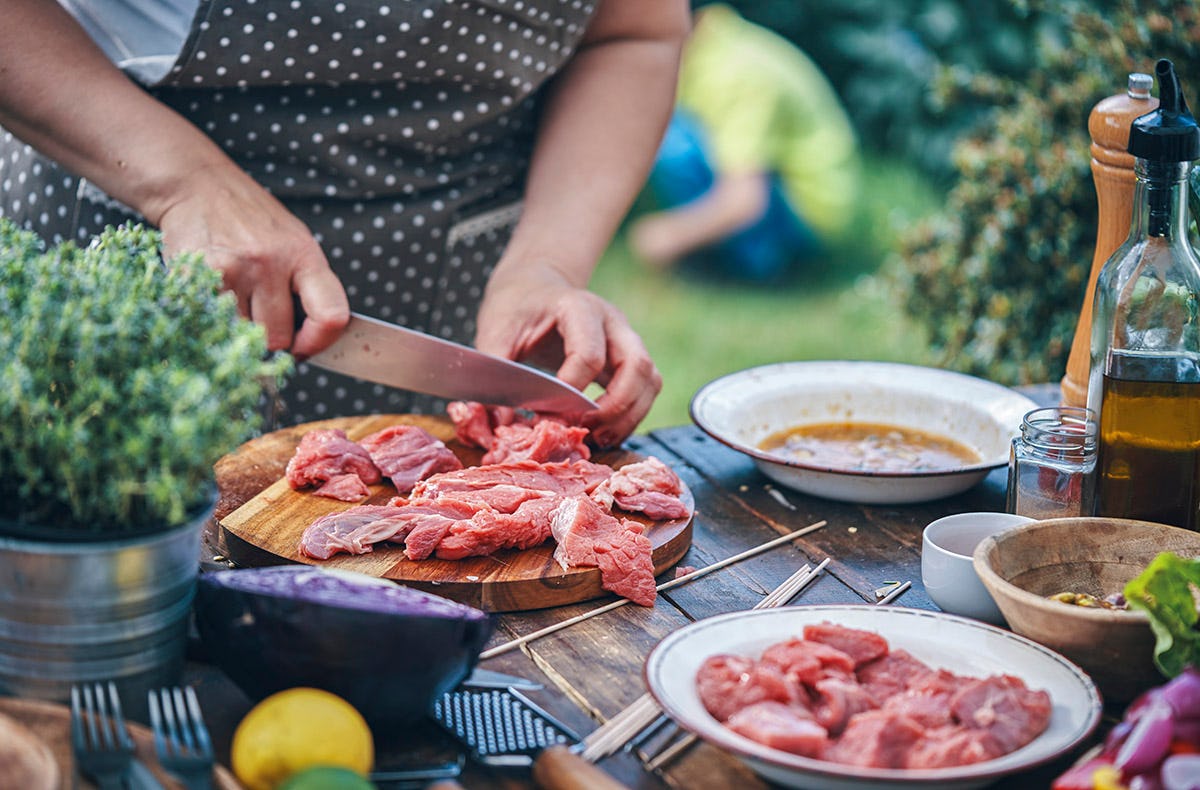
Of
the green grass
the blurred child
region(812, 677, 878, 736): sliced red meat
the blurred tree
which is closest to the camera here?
region(812, 677, 878, 736): sliced red meat

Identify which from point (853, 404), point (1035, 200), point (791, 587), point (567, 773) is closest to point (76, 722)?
point (567, 773)

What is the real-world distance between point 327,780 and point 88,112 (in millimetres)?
1649

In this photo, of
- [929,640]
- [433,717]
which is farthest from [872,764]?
[433,717]

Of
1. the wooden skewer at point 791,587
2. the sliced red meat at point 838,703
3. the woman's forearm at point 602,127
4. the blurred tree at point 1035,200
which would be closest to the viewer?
the sliced red meat at point 838,703

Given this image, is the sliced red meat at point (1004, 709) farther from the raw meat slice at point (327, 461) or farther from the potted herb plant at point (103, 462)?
the raw meat slice at point (327, 461)

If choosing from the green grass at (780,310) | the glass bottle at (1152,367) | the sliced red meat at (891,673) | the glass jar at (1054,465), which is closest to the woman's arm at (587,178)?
the glass jar at (1054,465)

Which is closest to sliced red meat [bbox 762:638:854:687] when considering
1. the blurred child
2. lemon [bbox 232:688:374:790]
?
lemon [bbox 232:688:374:790]

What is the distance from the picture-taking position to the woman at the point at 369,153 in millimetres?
2420

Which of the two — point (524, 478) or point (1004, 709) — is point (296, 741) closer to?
point (1004, 709)

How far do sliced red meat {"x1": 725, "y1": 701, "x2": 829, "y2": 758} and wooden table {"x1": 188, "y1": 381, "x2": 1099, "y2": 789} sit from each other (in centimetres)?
9

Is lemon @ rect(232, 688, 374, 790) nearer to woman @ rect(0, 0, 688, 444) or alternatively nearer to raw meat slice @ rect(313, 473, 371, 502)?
raw meat slice @ rect(313, 473, 371, 502)

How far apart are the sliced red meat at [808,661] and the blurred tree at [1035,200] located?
10.8 ft

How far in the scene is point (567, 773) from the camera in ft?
4.61

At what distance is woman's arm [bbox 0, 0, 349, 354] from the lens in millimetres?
2385
